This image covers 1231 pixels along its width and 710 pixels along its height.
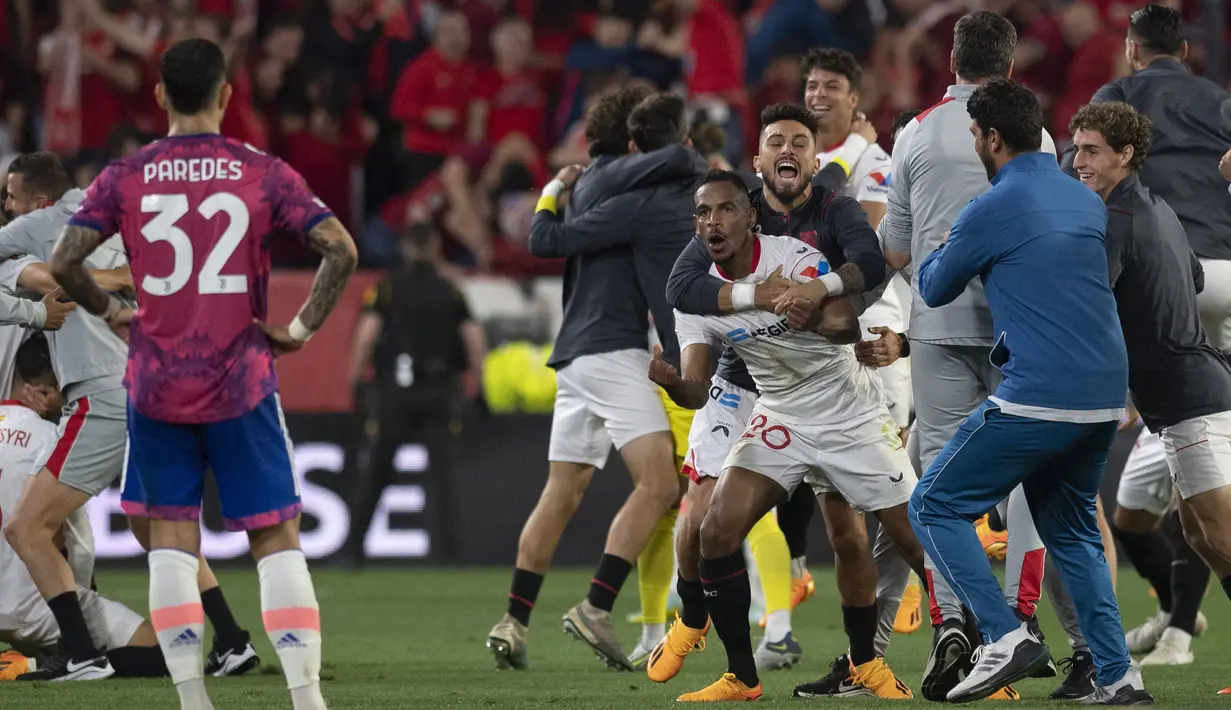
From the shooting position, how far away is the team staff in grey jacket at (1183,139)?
25.3 ft

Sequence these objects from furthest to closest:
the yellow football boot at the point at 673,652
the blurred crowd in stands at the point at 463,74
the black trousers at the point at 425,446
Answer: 1. the blurred crowd in stands at the point at 463,74
2. the black trousers at the point at 425,446
3. the yellow football boot at the point at 673,652

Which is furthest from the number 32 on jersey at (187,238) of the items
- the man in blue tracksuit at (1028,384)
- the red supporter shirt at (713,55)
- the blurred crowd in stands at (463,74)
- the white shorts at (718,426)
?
the red supporter shirt at (713,55)

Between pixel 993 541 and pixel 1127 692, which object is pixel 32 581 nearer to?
pixel 993 541

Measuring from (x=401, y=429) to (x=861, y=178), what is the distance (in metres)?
6.03

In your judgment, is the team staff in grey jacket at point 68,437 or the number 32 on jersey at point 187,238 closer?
the number 32 on jersey at point 187,238

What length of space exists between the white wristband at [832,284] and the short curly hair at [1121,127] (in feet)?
3.62

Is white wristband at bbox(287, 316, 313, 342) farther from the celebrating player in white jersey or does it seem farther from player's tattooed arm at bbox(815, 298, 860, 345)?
player's tattooed arm at bbox(815, 298, 860, 345)

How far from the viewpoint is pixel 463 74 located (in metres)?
15.6

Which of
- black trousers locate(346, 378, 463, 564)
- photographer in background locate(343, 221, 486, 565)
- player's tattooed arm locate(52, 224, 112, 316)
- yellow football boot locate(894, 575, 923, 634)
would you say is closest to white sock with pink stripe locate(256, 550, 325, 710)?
player's tattooed arm locate(52, 224, 112, 316)

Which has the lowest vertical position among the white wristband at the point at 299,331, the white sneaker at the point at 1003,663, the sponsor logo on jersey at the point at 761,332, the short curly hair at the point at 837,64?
the white sneaker at the point at 1003,663

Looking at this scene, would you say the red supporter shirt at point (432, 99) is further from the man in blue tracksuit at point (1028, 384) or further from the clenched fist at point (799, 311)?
the man in blue tracksuit at point (1028, 384)

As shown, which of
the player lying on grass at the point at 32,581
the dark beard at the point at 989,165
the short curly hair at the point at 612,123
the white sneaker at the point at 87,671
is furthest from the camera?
the short curly hair at the point at 612,123

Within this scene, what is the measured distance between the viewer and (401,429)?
43.7 ft

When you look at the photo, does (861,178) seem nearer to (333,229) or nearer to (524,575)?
(524,575)
